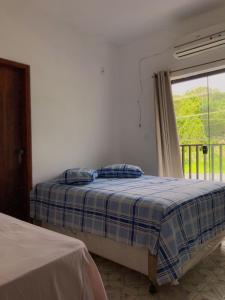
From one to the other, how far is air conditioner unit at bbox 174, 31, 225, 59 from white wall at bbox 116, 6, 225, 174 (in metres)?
0.12

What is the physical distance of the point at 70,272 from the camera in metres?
1.08

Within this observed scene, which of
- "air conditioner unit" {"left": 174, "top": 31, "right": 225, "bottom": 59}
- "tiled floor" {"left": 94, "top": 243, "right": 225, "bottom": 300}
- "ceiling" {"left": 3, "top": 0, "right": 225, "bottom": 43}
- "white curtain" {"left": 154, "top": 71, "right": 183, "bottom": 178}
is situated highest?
"ceiling" {"left": 3, "top": 0, "right": 225, "bottom": 43}

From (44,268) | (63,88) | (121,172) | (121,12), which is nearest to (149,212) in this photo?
(44,268)

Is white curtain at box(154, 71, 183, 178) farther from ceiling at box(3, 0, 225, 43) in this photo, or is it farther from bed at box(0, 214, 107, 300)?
bed at box(0, 214, 107, 300)

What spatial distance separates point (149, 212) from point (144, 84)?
2383 millimetres

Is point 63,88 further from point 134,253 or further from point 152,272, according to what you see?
point 152,272

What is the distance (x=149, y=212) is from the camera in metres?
1.90

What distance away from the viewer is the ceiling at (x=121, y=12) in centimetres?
280

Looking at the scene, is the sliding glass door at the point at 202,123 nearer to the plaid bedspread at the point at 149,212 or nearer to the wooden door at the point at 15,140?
the plaid bedspread at the point at 149,212

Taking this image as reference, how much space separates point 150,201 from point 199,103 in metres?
2.03

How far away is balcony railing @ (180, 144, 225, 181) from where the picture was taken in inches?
134

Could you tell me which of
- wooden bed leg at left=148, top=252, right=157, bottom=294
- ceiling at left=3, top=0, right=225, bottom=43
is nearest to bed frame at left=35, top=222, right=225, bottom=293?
wooden bed leg at left=148, top=252, right=157, bottom=294

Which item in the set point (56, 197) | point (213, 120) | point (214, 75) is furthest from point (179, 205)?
point (214, 75)

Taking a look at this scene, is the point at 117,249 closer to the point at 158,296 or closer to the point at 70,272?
the point at 158,296
